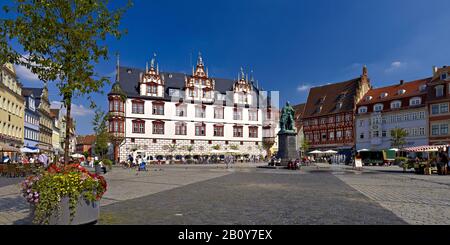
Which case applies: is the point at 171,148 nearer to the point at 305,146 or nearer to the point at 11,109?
the point at 11,109

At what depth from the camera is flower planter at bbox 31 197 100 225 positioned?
6609mm

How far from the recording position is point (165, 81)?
67.2m

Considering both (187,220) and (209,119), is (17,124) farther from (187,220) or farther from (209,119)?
(187,220)

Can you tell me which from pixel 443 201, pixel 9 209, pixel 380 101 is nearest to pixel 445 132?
pixel 380 101

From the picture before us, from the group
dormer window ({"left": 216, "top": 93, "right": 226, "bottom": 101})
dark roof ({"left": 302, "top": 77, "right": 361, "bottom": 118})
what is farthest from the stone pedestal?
dark roof ({"left": 302, "top": 77, "right": 361, "bottom": 118})

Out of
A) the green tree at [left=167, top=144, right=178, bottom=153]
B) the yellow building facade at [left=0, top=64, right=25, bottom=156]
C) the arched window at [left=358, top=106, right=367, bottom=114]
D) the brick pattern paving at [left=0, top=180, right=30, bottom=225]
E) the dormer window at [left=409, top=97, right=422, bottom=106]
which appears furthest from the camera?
the arched window at [left=358, top=106, right=367, bottom=114]

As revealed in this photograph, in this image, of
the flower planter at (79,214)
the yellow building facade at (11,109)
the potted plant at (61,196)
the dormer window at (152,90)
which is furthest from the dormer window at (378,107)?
the potted plant at (61,196)

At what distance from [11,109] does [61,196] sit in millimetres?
45902

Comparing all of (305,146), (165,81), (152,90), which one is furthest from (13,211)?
(305,146)

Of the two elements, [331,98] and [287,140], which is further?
[331,98]

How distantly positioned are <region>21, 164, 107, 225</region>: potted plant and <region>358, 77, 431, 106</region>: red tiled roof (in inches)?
2422

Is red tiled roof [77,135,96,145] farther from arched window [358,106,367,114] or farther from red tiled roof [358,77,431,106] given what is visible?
red tiled roof [358,77,431,106]

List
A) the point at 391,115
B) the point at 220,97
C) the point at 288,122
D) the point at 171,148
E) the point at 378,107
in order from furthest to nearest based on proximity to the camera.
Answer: the point at 220,97 < the point at 378,107 < the point at 171,148 < the point at 391,115 < the point at 288,122

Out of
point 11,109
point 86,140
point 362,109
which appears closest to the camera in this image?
point 11,109
